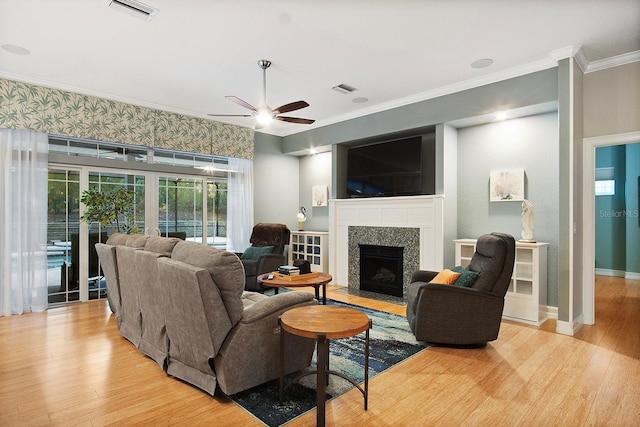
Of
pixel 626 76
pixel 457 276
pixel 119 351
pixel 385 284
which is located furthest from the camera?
pixel 385 284

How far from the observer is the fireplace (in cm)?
535

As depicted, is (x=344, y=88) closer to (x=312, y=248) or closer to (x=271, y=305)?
(x=312, y=248)

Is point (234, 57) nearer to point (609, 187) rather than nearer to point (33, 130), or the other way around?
point (33, 130)

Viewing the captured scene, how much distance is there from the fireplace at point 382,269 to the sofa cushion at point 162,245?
136 inches

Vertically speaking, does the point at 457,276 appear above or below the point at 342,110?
below

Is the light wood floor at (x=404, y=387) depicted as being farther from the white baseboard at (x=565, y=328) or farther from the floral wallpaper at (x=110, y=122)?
the floral wallpaper at (x=110, y=122)

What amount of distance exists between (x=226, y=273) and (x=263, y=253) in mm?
3536

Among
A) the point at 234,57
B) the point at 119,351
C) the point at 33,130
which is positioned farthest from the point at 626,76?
the point at 33,130

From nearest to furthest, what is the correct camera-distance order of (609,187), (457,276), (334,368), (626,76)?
(334,368) < (457,276) < (626,76) < (609,187)

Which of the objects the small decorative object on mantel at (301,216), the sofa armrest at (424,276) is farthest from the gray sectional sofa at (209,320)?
the small decorative object on mantel at (301,216)

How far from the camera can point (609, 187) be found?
7152 mm

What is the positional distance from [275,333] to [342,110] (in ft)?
14.1

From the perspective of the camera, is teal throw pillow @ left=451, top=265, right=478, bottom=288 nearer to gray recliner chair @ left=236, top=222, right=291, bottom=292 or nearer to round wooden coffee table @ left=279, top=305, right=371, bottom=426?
round wooden coffee table @ left=279, top=305, right=371, bottom=426

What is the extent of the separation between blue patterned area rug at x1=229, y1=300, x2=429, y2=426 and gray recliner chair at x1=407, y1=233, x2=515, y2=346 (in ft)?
0.82
